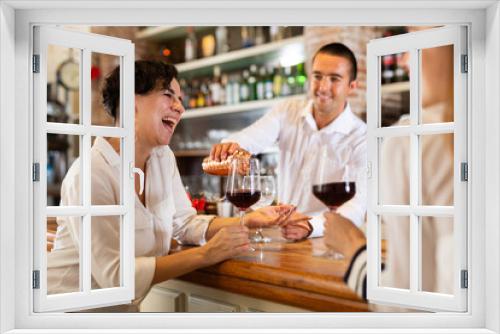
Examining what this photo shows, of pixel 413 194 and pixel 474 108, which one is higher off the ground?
pixel 474 108

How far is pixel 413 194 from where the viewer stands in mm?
1919

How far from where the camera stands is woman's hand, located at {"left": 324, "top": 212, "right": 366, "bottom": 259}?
229 cm

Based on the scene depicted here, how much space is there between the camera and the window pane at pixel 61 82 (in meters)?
5.34

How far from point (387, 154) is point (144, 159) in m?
1.21

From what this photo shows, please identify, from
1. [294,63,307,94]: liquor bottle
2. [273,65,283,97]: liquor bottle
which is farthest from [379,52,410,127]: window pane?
[273,65,283,97]: liquor bottle

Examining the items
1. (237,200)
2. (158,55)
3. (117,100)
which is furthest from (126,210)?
(158,55)

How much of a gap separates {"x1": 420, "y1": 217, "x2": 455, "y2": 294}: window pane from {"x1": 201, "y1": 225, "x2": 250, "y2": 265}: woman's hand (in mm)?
748

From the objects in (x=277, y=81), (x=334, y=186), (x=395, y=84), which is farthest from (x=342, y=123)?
(x=334, y=186)

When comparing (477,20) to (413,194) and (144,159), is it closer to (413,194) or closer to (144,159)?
(413,194)

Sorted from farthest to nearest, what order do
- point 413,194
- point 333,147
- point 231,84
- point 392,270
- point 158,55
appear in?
point 158,55
point 231,84
point 333,147
point 392,270
point 413,194

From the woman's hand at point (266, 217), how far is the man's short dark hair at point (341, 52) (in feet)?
3.29

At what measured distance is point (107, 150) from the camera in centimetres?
220

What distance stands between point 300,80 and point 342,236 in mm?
1781

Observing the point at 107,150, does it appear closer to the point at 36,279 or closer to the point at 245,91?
the point at 36,279
